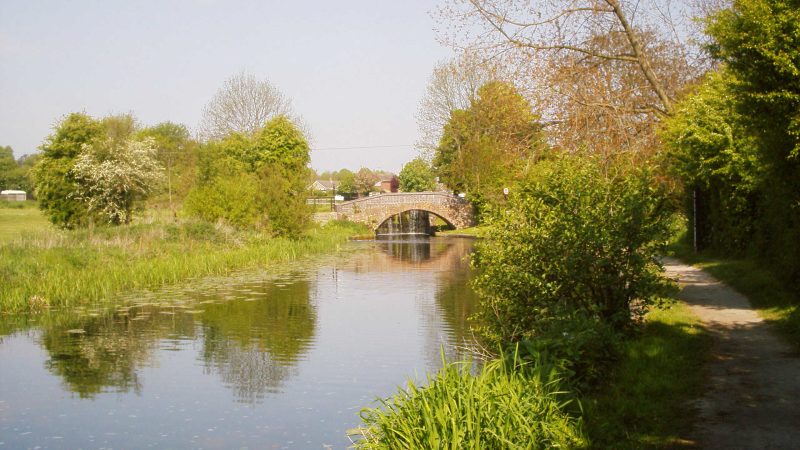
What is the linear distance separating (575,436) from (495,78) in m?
10.5

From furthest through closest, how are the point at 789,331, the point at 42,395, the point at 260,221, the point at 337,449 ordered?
the point at 260,221
the point at 42,395
the point at 789,331
the point at 337,449

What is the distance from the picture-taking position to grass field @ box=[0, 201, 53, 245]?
3734 centimetres

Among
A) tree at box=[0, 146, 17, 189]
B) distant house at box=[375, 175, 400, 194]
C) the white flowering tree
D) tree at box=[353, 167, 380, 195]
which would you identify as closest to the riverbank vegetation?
the white flowering tree

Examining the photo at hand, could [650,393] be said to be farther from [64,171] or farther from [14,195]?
[14,195]

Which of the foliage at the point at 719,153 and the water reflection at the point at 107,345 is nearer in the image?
the water reflection at the point at 107,345

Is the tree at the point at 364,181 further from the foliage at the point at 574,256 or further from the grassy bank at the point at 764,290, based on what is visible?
the foliage at the point at 574,256

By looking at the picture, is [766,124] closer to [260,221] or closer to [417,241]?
[260,221]

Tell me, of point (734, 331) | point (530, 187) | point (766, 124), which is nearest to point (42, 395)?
point (530, 187)

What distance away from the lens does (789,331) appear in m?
9.79

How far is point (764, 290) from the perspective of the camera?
13.1 metres

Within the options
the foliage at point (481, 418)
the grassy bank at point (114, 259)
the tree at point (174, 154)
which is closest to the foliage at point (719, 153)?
the foliage at point (481, 418)

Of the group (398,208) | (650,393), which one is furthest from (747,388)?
(398,208)

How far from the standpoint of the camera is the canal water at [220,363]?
9398 mm

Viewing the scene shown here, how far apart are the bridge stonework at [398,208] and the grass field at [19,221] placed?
2005cm
